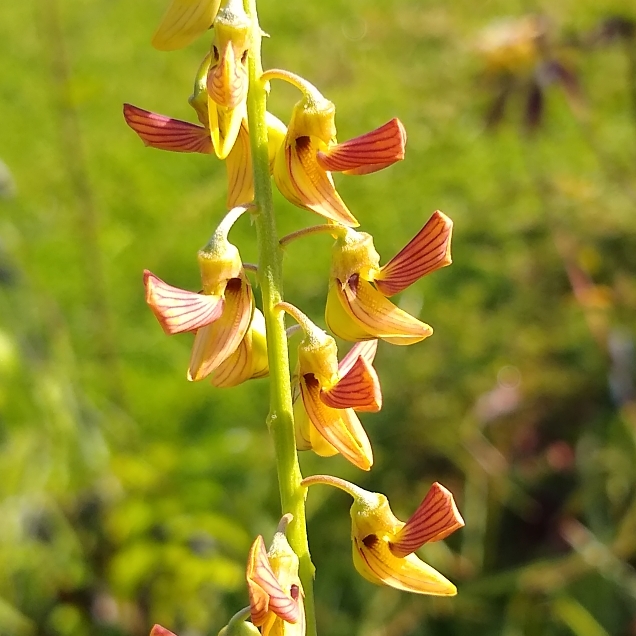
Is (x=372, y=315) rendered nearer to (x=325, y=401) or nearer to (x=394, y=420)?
(x=325, y=401)

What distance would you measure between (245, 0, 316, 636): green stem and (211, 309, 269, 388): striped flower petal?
0.23 feet

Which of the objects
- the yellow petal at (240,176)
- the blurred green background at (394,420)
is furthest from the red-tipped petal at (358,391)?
the blurred green background at (394,420)

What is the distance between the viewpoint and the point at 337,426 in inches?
39.8

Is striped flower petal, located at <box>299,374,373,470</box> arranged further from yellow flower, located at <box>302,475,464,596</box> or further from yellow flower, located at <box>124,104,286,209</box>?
yellow flower, located at <box>124,104,286,209</box>

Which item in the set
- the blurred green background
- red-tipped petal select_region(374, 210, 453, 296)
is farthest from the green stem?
the blurred green background

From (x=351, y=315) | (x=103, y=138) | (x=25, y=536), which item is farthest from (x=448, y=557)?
(x=103, y=138)

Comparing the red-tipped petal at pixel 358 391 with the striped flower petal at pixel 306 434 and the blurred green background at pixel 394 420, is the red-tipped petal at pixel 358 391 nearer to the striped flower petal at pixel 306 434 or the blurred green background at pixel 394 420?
the striped flower petal at pixel 306 434

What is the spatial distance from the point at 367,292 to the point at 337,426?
0.14m

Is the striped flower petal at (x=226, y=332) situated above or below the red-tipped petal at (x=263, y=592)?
above

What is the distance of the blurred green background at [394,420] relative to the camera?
8.18ft

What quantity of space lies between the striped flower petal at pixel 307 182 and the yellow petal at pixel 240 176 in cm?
6

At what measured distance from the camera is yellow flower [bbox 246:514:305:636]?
0.85 metres

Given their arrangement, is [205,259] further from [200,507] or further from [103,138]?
[103,138]

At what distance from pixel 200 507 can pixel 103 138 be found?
3629 millimetres
